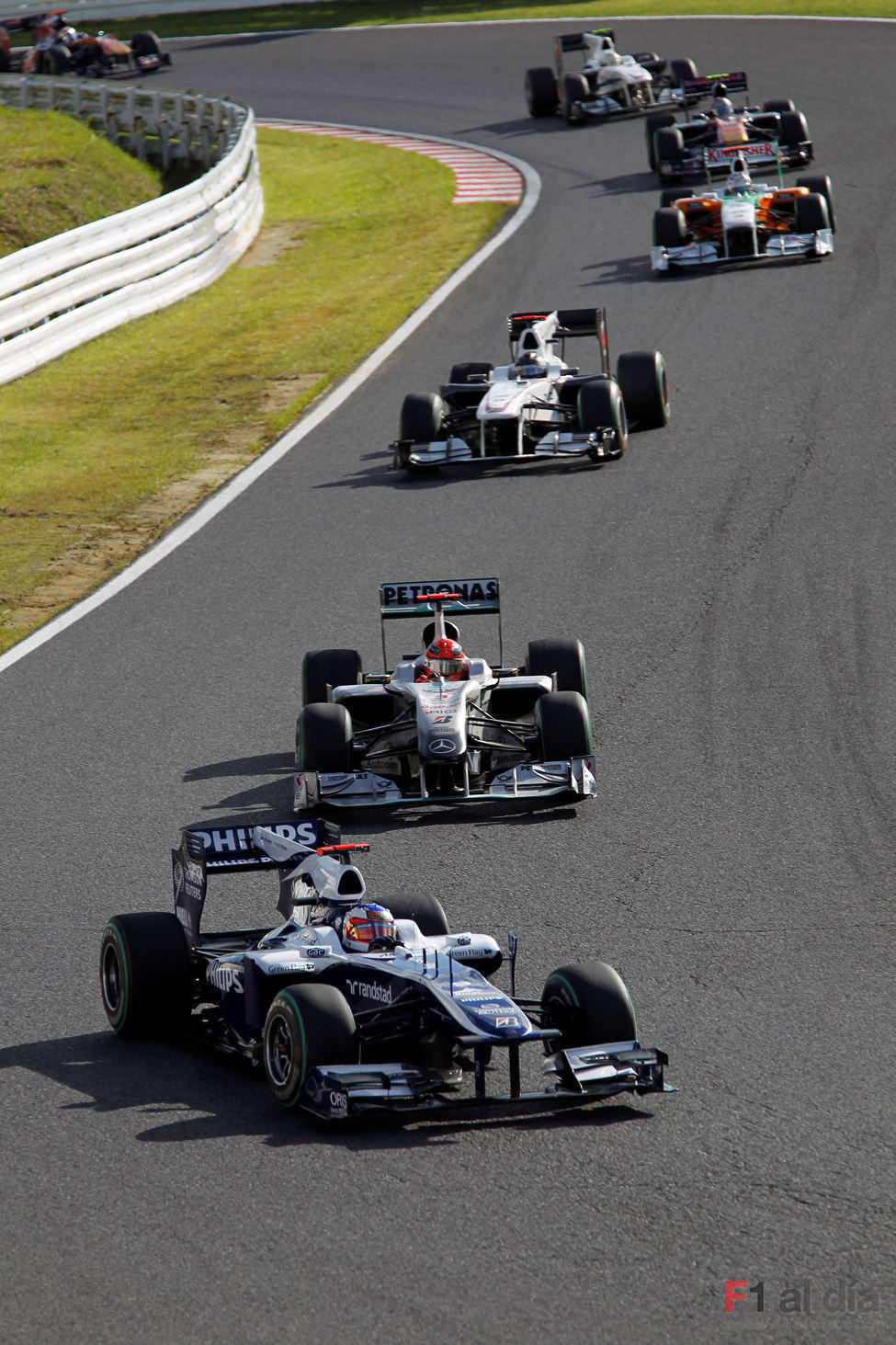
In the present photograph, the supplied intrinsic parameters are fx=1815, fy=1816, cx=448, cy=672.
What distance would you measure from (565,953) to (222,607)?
716 cm

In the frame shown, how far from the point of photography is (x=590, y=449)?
1892 centimetres

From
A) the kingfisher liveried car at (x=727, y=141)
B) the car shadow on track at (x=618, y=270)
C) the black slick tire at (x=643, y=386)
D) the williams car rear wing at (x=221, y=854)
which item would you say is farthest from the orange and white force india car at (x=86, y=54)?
the williams car rear wing at (x=221, y=854)

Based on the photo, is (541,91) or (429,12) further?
(429,12)

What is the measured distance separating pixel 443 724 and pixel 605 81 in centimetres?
2989

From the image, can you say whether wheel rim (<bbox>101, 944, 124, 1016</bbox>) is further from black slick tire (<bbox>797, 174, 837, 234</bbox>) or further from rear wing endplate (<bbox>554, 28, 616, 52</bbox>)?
rear wing endplate (<bbox>554, 28, 616, 52</bbox>)

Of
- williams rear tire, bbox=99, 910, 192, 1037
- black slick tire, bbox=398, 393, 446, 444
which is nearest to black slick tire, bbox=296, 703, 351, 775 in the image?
williams rear tire, bbox=99, 910, 192, 1037

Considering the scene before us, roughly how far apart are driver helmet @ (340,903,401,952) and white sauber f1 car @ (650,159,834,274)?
66.5 feet

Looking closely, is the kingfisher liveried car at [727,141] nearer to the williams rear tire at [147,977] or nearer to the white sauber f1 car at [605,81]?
the white sauber f1 car at [605,81]

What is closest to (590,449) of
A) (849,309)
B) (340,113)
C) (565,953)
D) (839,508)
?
(839,508)

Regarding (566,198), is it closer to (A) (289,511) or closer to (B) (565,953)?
(A) (289,511)

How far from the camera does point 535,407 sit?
19.4 m

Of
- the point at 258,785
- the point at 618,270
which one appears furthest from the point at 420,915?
the point at 618,270

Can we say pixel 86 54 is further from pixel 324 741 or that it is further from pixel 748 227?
pixel 324 741

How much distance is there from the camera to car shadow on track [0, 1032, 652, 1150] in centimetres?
718
